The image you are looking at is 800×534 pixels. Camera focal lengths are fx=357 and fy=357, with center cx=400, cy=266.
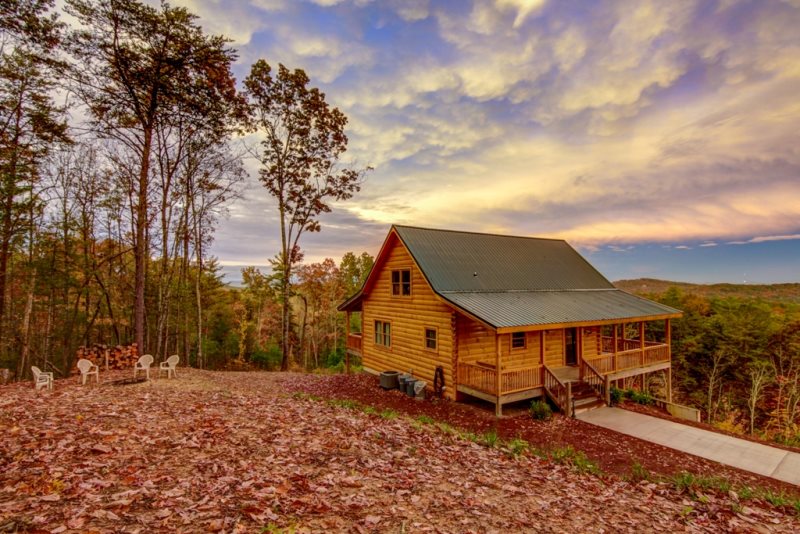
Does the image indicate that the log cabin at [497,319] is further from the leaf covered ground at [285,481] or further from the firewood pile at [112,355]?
the firewood pile at [112,355]

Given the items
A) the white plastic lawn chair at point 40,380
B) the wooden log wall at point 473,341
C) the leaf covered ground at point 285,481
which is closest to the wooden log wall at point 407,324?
the wooden log wall at point 473,341

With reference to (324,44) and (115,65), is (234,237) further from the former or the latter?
(324,44)

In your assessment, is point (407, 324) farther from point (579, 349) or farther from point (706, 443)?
point (706, 443)

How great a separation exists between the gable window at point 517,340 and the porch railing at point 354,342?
338 inches

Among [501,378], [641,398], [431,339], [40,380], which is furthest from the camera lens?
[431,339]

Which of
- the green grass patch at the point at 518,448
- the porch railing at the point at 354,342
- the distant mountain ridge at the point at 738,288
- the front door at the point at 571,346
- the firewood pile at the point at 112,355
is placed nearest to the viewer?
the green grass patch at the point at 518,448

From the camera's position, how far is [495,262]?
17281 millimetres

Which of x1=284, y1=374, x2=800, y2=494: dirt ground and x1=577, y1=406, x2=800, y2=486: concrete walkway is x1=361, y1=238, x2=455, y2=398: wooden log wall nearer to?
x1=284, y1=374, x2=800, y2=494: dirt ground

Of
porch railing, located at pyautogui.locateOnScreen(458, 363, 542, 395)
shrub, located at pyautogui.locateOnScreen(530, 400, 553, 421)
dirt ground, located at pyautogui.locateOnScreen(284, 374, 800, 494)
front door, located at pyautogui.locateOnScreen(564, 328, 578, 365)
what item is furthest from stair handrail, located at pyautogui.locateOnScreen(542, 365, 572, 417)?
front door, located at pyautogui.locateOnScreen(564, 328, 578, 365)

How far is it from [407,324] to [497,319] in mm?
5033

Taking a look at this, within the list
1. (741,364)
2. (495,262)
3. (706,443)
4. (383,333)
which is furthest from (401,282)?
(741,364)

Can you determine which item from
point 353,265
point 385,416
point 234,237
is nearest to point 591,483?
point 385,416

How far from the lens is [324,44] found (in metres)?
14.3

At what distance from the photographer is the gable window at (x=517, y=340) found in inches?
588
